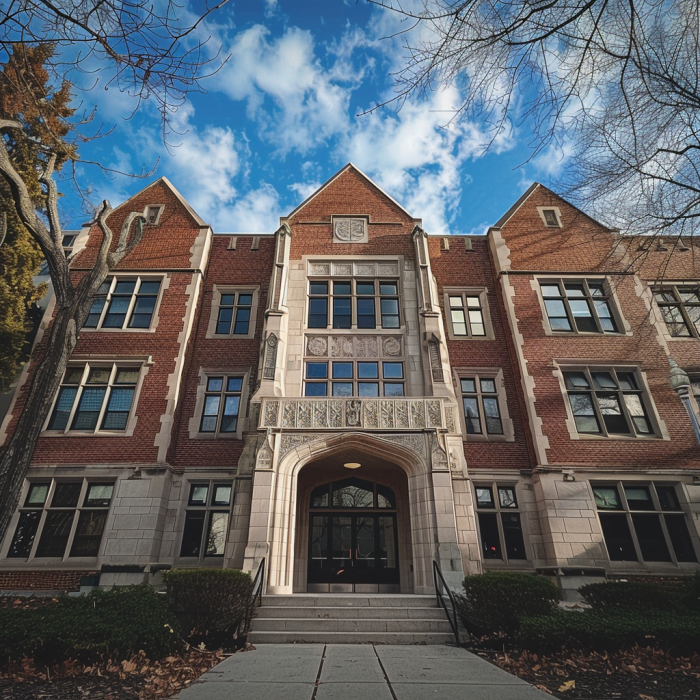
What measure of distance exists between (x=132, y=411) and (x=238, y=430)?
3232mm

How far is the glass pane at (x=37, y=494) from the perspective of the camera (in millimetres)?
11914

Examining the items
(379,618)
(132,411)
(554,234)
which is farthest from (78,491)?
(554,234)

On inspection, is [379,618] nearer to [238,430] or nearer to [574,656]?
[574,656]

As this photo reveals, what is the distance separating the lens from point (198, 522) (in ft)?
40.0

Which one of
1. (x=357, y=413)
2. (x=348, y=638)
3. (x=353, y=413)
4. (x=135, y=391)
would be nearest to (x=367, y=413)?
(x=357, y=413)

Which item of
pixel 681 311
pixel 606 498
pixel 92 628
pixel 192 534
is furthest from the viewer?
pixel 681 311

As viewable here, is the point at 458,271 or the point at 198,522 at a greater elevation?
the point at 458,271

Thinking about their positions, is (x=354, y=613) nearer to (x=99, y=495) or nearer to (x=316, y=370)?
(x=316, y=370)

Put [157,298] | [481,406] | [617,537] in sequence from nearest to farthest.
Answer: [617,537], [481,406], [157,298]

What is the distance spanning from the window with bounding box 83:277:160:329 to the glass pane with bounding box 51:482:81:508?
17.3ft

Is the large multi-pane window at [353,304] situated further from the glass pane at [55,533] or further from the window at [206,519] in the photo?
the glass pane at [55,533]

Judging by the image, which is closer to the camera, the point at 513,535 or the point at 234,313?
the point at 513,535

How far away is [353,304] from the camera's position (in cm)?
1477

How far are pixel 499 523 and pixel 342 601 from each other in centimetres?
580
